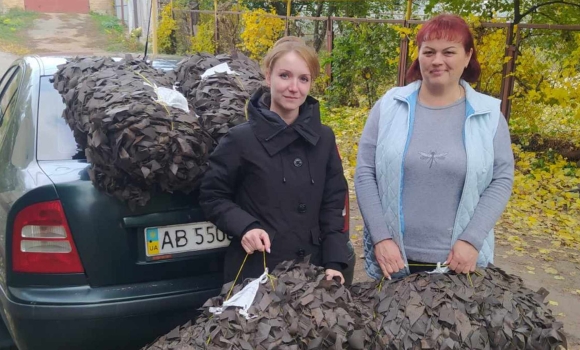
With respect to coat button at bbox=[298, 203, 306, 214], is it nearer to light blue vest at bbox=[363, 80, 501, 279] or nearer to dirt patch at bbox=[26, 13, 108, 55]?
light blue vest at bbox=[363, 80, 501, 279]

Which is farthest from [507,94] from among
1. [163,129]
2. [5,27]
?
[5,27]

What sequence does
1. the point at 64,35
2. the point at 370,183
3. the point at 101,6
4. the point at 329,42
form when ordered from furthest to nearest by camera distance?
1. the point at 101,6
2. the point at 64,35
3. the point at 329,42
4. the point at 370,183

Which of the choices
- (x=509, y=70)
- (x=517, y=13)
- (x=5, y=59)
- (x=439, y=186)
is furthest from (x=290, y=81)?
(x=5, y=59)

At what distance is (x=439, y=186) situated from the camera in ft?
7.63

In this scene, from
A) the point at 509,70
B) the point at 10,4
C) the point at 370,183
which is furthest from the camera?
the point at 10,4

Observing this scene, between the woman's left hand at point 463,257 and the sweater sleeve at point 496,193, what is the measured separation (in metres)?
0.02

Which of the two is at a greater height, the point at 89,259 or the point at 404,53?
the point at 404,53

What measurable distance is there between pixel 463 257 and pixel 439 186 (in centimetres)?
29

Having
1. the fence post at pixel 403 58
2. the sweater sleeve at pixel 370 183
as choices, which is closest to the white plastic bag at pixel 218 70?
the sweater sleeve at pixel 370 183

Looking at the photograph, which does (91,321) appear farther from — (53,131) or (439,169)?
(439,169)

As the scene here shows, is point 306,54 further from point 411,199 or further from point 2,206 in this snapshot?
point 2,206

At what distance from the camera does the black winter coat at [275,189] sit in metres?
2.29

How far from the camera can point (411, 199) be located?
238cm

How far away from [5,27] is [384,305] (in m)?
28.8
